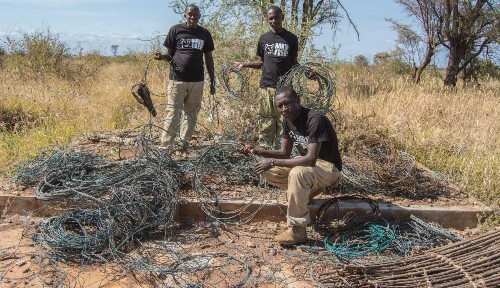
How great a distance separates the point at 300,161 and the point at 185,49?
2405mm

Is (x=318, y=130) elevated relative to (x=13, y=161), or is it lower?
elevated

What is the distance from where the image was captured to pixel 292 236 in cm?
393

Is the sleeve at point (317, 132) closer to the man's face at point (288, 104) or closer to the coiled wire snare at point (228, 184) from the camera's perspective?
the man's face at point (288, 104)

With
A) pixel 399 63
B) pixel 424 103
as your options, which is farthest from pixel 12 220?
pixel 399 63

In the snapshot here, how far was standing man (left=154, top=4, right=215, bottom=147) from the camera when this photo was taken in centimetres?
536

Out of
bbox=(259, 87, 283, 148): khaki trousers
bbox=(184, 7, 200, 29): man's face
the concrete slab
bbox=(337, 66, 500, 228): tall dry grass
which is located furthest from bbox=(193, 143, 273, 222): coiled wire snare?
bbox=(337, 66, 500, 228): tall dry grass

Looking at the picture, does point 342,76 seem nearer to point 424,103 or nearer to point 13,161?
point 424,103

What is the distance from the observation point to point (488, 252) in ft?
10.6

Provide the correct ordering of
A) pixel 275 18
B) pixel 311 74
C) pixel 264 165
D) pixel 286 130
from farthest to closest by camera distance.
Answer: pixel 311 74 → pixel 275 18 → pixel 286 130 → pixel 264 165

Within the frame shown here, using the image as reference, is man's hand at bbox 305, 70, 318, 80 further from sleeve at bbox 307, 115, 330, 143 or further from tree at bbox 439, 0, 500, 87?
tree at bbox 439, 0, 500, 87

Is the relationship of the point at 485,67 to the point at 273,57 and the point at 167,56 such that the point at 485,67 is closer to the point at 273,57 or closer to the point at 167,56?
the point at 273,57

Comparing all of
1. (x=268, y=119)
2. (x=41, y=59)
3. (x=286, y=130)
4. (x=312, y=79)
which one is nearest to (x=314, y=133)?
(x=286, y=130)

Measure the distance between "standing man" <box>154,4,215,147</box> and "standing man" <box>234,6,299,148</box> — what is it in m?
0.61

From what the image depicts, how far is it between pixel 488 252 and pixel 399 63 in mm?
16244
